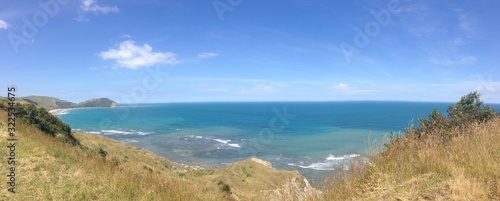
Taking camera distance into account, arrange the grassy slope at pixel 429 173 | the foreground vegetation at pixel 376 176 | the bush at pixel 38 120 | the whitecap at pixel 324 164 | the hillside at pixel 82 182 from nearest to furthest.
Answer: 1. the grassy slope at pixel 429 173
2. the foreground vegetation at pixel 376 176
3. the hillside at pixel 82 182
4. the bush at pixel 38 120
5. the whitecap at pixel 324 164

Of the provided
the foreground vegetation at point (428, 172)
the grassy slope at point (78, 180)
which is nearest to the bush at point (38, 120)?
the grassy slope at point (78, 180)

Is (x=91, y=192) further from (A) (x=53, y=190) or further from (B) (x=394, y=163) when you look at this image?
(B) (x=394, y=163)

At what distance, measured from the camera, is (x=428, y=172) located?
4859mm

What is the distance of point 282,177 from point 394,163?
125ft

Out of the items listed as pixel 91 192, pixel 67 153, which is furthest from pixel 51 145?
pixel 91 192

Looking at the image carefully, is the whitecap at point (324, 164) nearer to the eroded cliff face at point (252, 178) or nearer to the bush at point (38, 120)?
the eroded cliff face at point (252, 178)

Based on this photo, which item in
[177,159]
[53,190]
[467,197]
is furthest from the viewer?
[177,159]

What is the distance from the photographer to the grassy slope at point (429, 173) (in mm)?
3990

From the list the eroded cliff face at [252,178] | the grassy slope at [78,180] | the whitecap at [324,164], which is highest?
the grassy slope at [78,180]

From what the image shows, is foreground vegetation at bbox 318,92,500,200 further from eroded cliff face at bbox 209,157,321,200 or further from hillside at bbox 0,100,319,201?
eroded cliff face at bbox 209,157,321,200

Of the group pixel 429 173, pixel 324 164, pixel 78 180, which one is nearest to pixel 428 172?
pixel 429 173

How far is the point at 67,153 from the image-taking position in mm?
9453

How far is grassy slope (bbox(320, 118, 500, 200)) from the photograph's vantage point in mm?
3990

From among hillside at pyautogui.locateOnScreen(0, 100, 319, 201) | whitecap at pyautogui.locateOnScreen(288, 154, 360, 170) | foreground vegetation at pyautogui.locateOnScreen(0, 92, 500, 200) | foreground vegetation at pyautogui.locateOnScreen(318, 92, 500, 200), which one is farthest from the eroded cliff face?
foreground vegetation at pyautogui.locateOnScreen(318, 92, 500, 200)
